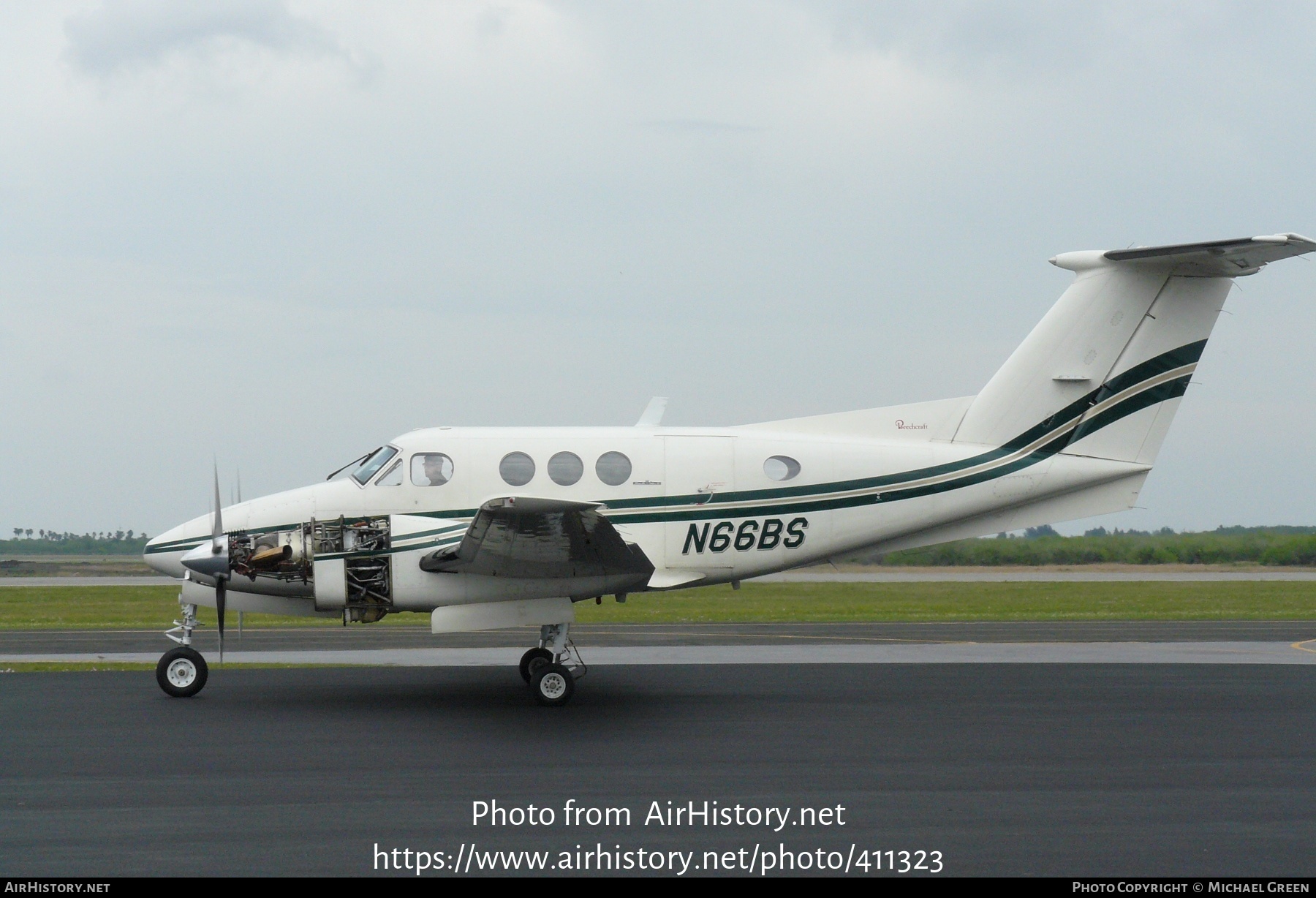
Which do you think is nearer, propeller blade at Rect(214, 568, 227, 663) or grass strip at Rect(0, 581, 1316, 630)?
propeller blade at Rect(214, 568, 227, 663)

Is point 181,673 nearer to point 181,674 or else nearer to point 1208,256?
point 181,674

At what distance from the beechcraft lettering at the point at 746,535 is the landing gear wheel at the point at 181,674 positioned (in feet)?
19.0

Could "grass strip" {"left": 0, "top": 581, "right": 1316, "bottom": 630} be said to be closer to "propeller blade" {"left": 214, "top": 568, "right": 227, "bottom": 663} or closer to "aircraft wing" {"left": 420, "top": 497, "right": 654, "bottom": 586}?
"aircraft wing" {"left": 420, "top": 497, "right": 654, "bottom": 586}

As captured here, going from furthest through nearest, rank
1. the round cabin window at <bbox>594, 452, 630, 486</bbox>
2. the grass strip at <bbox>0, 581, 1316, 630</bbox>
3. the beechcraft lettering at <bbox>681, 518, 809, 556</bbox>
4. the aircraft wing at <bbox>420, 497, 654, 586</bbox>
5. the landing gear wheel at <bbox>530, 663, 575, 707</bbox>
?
the grass strip at <bbox>0, 581, 1316, 630</bbox> < the beechcraft lettering at <bbox>681, 518, 809, 556</bbox> < the round cabin window at <bbox>594, 452, 630, 486</bbox> < the landing gear wheel at <bbox>530, 663, 575, 707</bbox> < the aircraft wing at <bbox>420, 497, 654, 586</bbox>

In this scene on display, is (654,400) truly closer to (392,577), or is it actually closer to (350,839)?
(392,577)

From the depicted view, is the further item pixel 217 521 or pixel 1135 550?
pixel 1135 550

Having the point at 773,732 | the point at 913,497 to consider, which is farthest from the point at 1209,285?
the point at 773,732

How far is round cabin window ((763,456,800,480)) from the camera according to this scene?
13961 millimetres

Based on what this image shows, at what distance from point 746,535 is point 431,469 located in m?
3.83

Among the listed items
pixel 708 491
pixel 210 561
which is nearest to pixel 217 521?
pixel 210 561

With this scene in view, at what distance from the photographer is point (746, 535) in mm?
13883

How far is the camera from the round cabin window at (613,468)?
1364 cm

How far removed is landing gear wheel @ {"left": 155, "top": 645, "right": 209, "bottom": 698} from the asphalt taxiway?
0.25 metres

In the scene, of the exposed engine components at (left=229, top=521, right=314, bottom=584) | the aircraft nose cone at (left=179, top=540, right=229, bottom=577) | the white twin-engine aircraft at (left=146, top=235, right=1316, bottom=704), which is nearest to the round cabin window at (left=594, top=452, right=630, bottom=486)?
the white twin-engine aircraft at (left=146, top=235, right=1316, bottom=704)
